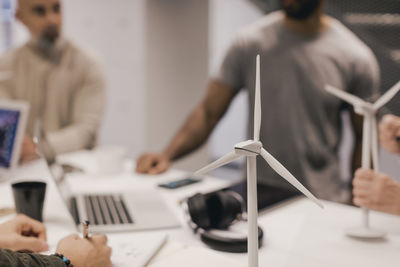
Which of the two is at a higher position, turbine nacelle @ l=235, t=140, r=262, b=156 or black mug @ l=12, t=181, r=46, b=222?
turbine nacelle @ l=235, t=140, r=262, b=156

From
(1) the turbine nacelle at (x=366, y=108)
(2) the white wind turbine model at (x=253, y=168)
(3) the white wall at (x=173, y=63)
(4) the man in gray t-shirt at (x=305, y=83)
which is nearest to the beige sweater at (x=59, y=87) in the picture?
(4) the man in gray t-shirt at (x=305, y=83)

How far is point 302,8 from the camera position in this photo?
217 centimetres

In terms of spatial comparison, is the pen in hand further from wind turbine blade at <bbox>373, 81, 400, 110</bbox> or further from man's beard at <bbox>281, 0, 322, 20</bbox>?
man's beard at <bbox>281, 0, 322, 20</bbox>

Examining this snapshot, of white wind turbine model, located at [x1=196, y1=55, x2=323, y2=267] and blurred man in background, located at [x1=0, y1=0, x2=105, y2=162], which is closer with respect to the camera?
white wind turbine model, located at [x1=196, y1=55, x2=323, y2=267]

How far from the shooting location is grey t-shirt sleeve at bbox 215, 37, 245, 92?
2297mm

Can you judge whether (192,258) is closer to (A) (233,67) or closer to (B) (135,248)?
(B) (135,248)

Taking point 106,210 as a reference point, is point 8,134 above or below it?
above

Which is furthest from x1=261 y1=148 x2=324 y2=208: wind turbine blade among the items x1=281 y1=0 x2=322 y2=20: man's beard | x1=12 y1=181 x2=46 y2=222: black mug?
x1=281 y1=0 x2=322 y2=20: man's beard

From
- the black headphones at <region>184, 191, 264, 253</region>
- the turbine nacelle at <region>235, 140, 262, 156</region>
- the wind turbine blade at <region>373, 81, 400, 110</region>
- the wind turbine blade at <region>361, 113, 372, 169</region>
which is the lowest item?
the black headphones at <region>184, 191, 264, 253</region>

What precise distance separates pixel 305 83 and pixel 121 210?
1.16 metres

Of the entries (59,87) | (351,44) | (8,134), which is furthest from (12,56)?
(351,44)

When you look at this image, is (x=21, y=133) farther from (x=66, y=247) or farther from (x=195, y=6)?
(x=195, y=6)

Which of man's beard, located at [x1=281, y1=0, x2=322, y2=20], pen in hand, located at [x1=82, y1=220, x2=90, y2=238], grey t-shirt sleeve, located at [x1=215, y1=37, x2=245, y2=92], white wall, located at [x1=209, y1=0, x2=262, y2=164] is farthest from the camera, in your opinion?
white wall, located at [x1=209, y1=0, x2=262, y2=164]

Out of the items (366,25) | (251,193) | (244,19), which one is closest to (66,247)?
(251,193)
